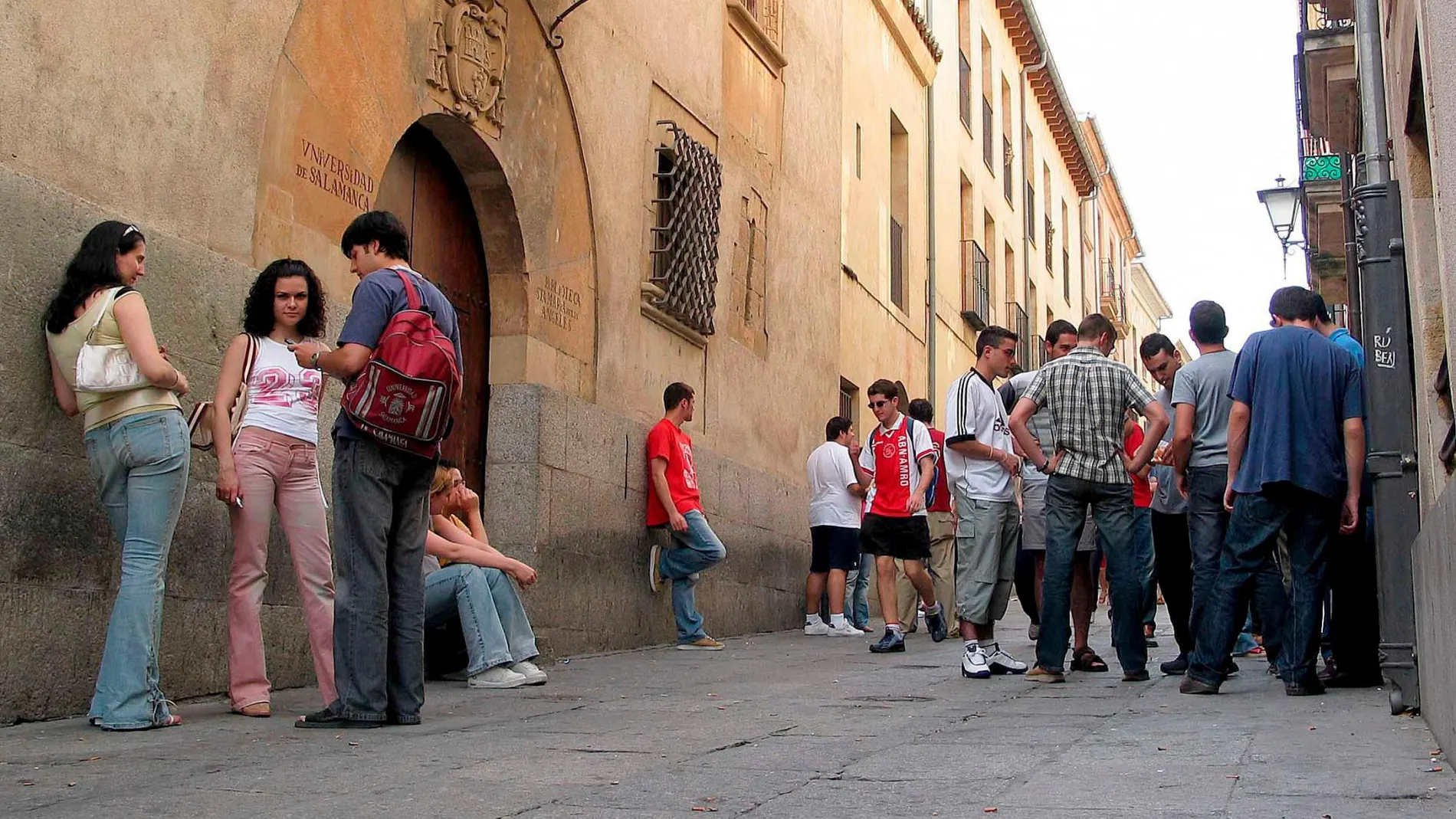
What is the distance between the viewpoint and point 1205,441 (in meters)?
7.80

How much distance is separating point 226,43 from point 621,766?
12.6 feet

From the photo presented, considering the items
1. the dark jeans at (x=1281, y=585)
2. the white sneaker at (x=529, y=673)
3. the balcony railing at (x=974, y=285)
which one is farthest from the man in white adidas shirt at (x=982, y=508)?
the balcony railing at (x=974, y=285)

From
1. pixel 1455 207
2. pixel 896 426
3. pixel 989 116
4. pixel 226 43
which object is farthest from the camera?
pixel 989 116

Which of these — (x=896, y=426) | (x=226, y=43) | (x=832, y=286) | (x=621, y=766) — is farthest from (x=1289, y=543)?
(x=832, y=286)

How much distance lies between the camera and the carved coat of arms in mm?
8727

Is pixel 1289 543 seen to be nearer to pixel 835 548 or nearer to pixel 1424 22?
pixel 1424 22

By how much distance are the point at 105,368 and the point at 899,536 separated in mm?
6190

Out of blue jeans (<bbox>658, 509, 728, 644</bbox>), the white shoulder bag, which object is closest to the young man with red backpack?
the white shoulder bag

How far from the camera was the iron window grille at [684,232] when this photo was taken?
11609 mm

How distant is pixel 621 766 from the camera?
15.3ft

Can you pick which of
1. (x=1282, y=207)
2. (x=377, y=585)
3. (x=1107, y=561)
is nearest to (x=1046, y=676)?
(x=1107, y=561)

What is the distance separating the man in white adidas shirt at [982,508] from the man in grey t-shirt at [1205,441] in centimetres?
87

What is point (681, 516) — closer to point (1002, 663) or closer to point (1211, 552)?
point (1002, 663)

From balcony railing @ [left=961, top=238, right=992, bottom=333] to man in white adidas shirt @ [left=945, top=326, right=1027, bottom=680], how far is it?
16.3 meters
